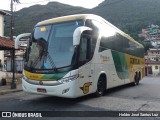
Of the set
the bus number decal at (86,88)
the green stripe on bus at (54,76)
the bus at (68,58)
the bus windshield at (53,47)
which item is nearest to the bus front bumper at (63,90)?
the bus at (68,58)

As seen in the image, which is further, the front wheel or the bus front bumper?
the front wheel

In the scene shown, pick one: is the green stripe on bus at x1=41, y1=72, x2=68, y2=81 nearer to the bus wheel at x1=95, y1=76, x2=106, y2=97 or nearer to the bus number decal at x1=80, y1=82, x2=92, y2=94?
the bus number decal at x1=80, y1=82, x2=92, y2=94

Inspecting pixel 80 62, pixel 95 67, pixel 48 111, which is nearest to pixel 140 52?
pixel 95 67

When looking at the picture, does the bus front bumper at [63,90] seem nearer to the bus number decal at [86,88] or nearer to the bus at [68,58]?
the bus at [68,58]

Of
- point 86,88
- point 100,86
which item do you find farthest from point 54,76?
point 100,86

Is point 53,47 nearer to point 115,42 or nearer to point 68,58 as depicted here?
point 68,58

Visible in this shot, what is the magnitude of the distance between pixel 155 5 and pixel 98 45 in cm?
8717

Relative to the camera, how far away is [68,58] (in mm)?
9461

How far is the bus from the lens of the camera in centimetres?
931

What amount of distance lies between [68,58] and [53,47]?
750 millimetres

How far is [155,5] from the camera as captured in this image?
9306cm

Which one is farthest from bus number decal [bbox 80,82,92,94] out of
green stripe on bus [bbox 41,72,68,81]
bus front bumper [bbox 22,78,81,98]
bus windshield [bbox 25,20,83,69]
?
bus windshield [bbox 25,20,83,69]

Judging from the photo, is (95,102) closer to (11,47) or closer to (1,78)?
(11,47)

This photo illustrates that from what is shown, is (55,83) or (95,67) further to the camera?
(95,67)
